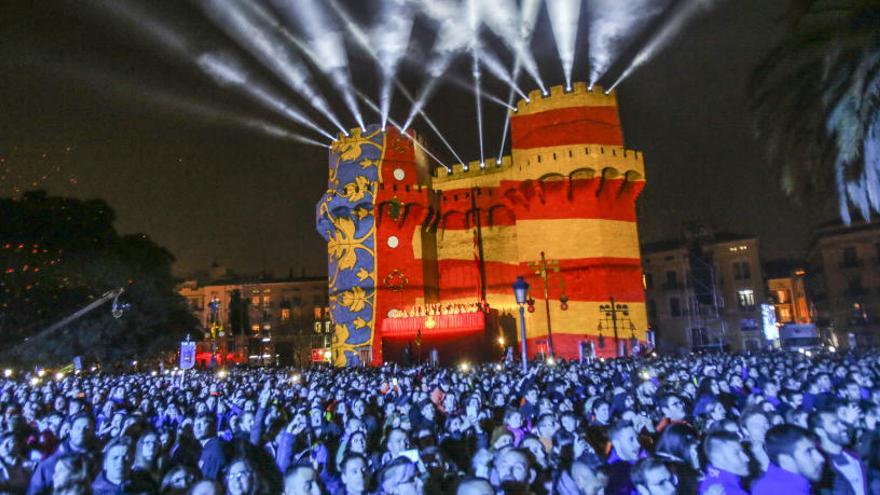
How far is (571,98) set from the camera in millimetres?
39344

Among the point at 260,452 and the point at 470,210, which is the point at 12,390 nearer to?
the point at 260,452

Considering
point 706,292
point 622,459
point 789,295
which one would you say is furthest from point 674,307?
point 622,459

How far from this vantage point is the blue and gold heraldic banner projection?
3912 centimetres

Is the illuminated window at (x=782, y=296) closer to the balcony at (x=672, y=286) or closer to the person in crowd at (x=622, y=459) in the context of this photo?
the balcony at (x=672, y=286)

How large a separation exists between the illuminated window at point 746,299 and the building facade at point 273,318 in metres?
46.3

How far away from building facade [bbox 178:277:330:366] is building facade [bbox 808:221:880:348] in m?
53.9

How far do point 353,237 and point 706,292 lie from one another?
1240 inches

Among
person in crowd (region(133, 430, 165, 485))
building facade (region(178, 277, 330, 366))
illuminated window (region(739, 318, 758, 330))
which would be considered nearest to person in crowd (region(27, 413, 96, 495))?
person in crowd (region(133, 430, 165, 485))

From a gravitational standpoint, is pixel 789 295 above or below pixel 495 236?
below

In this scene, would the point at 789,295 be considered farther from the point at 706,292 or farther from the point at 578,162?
the point at 578,162

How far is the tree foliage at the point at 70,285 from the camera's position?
33.6 metres

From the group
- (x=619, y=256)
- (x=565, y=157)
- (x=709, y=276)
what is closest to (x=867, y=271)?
(x=709, y=276)

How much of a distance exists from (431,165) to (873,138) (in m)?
36.3

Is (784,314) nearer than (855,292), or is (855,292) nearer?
(855,292)
